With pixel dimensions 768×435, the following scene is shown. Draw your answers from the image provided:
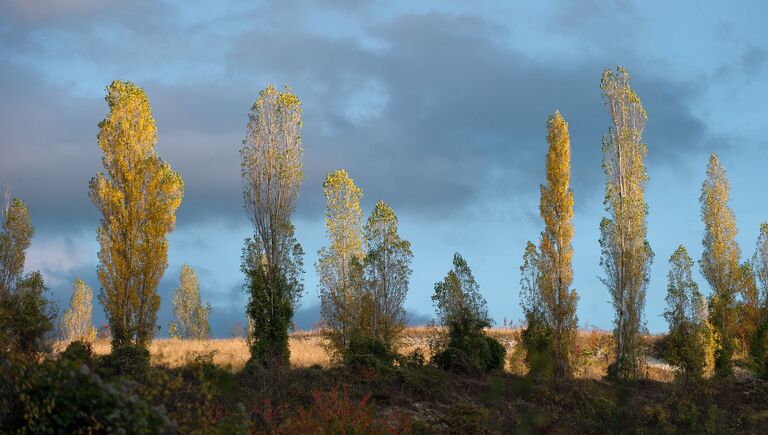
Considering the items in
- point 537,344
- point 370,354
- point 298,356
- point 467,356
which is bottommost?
point 298,356

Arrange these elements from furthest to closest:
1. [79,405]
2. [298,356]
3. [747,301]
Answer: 1. [747,301]
2. [298,356]
3. [79,405]

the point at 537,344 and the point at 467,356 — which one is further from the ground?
the point at 537,344

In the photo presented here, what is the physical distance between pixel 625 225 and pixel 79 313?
31636 millimetres

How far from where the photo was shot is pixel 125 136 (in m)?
27.5

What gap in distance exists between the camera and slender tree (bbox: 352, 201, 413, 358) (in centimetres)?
2833

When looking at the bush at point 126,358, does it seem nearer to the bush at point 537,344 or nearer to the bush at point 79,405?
the bush at point 79,405

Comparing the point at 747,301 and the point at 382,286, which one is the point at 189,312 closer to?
the point at 382,286

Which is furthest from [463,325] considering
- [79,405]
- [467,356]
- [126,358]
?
[79,405]

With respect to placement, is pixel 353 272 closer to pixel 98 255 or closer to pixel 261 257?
pixel 261 257

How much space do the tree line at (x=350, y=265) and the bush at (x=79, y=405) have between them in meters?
14.4

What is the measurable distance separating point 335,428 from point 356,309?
16.3m

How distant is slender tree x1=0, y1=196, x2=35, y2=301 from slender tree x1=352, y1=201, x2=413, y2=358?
15.4m

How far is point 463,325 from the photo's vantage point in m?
27.8

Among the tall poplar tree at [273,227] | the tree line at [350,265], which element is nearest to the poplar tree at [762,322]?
the tree line at [350,265]
